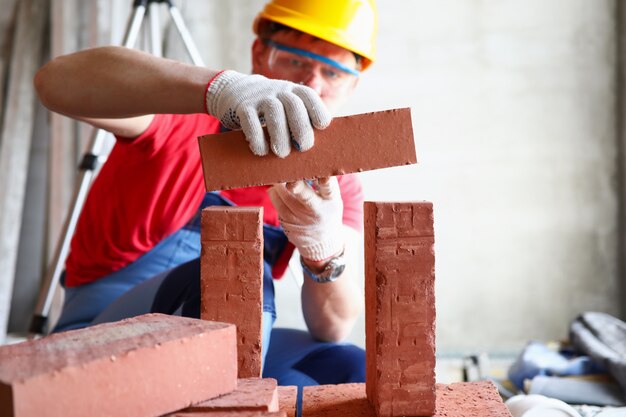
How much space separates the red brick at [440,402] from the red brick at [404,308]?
5 cm

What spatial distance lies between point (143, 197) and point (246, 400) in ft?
3.86

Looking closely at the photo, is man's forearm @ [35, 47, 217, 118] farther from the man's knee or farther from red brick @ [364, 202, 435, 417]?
the man's knee

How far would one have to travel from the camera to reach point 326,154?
4.41ft

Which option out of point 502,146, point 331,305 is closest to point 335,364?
point 331,305

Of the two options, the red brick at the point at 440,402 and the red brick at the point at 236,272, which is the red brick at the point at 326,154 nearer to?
the red brick at the point at 236,272

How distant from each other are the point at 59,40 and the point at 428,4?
7.37 ft

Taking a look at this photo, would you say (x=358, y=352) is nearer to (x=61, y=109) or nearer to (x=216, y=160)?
(x=216, y=160)

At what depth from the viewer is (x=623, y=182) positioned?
427 centimetres

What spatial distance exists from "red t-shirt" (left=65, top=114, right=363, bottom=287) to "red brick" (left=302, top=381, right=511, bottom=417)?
991 millimetres

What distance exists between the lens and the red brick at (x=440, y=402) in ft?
4.14

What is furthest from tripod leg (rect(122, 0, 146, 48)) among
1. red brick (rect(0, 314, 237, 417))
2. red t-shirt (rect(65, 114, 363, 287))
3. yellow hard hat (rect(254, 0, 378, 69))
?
red brick (rect(0, 314, 237, 417))

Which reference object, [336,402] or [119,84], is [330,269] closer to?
[336,402]

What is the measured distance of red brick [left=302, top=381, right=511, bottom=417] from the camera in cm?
126

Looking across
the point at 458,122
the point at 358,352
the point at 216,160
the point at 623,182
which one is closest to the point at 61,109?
the point at 216,160
